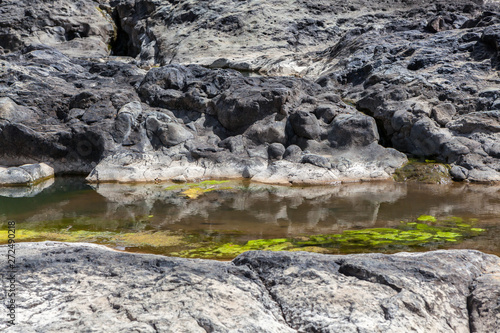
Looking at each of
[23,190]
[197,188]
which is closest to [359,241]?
[197,188]

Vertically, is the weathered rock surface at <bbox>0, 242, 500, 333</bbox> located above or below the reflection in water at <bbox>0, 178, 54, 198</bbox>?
above

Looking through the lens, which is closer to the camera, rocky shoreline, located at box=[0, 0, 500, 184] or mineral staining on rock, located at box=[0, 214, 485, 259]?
mineral staining on rock, located at box=[0, 214, 485, 259]

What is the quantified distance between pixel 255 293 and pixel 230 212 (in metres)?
4.85

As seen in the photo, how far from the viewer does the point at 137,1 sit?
89.9 ft

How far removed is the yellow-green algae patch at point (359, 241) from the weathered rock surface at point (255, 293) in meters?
1.99

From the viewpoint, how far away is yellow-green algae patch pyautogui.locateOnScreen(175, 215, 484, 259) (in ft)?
19.5

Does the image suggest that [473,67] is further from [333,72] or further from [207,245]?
[207,245]

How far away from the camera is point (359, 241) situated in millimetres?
6293

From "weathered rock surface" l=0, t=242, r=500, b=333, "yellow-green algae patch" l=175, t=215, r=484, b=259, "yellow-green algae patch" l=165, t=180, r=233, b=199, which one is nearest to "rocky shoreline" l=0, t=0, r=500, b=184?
"yellow-green algae patch" l=165, t=180, r=233, b=199

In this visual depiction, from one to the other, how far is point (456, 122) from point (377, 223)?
257 inches

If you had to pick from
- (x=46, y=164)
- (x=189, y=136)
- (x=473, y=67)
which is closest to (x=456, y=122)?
(x=473, y=67)

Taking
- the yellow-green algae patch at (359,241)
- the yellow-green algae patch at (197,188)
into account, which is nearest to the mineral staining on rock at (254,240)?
the yellow-green algae patch at (359,241)

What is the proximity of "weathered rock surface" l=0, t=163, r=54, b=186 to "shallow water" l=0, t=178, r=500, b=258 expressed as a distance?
403mm

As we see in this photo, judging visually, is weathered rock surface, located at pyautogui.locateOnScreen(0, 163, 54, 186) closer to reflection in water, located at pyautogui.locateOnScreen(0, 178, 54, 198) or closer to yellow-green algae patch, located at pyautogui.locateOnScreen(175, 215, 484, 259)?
reflection in water, located at pyautogui.locateOnScreen(0, 178, 54, 198)
